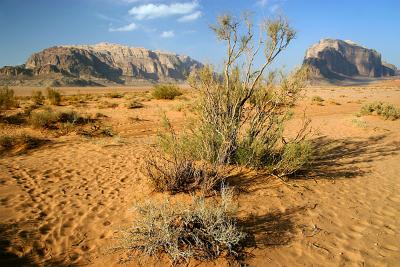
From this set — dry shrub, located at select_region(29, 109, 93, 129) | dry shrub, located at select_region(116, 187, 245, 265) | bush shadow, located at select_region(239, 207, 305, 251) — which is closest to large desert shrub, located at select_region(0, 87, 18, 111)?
dry shrub, located at select_region(29, 109, 93, 129)

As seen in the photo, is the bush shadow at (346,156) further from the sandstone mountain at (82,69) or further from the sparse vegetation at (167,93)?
the sparse vegetation at (167,93)

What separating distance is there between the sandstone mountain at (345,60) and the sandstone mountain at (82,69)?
231 feet

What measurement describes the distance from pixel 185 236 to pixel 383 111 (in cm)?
1390

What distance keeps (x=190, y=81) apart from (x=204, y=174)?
2.33 metres

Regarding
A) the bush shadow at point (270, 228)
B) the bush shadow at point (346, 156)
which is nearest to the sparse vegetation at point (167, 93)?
the bush shadow at point (346, 156)

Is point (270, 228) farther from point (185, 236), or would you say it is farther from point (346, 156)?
point (346, 156)

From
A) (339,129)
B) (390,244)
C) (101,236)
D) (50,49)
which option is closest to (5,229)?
(101,236)

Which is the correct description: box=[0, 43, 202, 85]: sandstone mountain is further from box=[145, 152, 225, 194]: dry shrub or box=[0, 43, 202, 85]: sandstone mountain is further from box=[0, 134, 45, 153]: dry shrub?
box=[0, 134, 45, 153]: dry shrub

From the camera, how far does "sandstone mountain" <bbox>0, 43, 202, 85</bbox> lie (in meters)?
90.6

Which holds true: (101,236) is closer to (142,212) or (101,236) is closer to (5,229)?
(142,212)

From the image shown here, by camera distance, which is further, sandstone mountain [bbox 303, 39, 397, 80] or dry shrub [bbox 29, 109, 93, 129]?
sandstone mountain [bbox 303, 39, 397, 80]

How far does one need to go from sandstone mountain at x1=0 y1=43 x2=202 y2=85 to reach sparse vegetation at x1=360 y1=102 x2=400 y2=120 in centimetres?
1129

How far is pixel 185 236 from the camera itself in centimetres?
401

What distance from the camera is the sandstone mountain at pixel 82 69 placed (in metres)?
90.6
